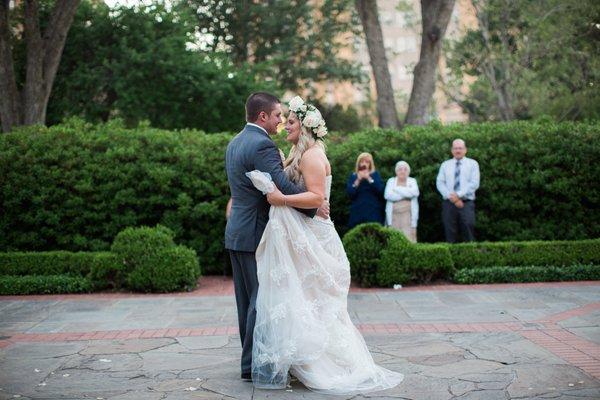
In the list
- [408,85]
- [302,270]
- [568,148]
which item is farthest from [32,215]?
[408,85]

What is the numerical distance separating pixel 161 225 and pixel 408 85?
274 feet

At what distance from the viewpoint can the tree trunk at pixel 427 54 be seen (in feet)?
56.0

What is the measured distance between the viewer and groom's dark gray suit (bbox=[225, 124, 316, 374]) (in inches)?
225

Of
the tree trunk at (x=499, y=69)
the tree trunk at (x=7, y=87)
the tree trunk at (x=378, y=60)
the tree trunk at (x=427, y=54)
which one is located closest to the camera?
the tree trunk at (x=7, y=87)

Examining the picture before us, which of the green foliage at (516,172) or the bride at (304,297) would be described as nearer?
the bride at (304,297)

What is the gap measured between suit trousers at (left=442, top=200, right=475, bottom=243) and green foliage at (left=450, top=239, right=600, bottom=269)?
2.54 feet

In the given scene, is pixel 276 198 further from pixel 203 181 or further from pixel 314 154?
pixel 203 181

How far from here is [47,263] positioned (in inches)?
448

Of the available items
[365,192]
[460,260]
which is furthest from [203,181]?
[460,260]

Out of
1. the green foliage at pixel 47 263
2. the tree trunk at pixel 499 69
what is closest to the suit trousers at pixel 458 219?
the green foliage at pixel 47 263

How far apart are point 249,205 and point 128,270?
5471 mm

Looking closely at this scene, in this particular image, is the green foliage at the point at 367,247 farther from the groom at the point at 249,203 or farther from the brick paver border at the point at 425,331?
the groom at the point at 249,203

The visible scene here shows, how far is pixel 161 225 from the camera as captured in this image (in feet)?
39.3

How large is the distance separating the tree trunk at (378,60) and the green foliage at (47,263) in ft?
28.8
